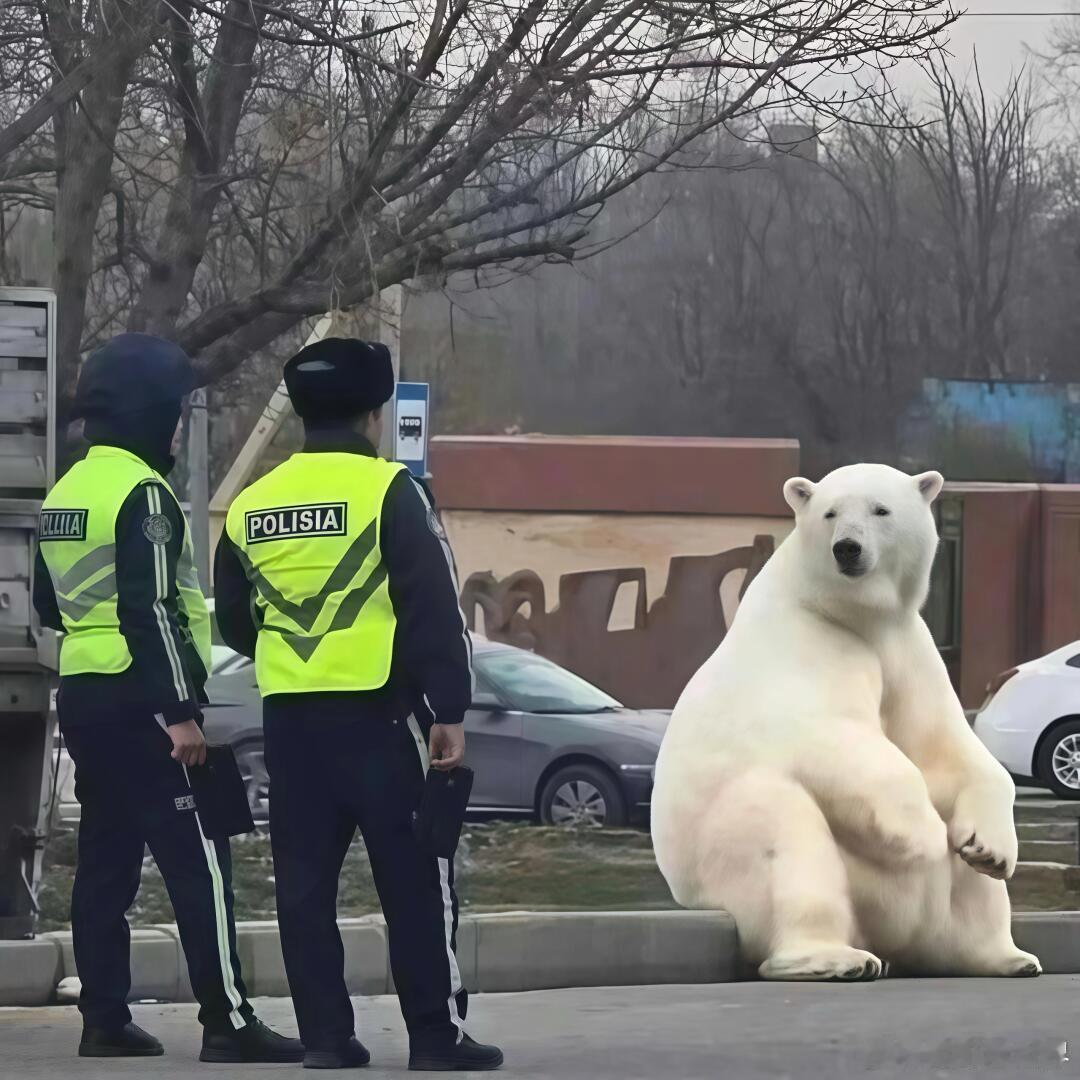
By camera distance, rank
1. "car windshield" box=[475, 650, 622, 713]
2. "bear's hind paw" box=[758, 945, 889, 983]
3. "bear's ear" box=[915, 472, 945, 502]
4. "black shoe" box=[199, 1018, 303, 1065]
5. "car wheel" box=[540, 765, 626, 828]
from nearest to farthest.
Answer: "black shoe" box=[199, 1018, 303, 1065] → "bear's hind paw" box=[758, 945, 889, 983] → "bear's ear" box=[915, 472, 945, 502] → "car wheel" box=[540, 765, 626, 828] → "car windshield" box=[475, 650, 622, 713]

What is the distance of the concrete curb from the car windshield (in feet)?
18.1

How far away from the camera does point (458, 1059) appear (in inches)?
181

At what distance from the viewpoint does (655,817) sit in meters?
7.04

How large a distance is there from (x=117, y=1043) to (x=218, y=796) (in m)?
0.67

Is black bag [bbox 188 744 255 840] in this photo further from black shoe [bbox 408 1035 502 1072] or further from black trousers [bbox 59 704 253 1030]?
black shoe [bbox 408 1035 502 1072]

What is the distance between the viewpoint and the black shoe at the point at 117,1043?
504 cm

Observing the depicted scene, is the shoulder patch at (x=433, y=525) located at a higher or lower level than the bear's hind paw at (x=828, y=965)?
higher

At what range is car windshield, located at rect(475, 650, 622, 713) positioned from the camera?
1238 cm

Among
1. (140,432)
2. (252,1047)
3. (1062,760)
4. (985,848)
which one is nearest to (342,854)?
(252,1047)

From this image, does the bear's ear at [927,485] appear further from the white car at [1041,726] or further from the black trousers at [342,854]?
the white car at [1041,726]

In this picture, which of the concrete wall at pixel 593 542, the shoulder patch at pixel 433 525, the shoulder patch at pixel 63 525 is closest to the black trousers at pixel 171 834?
the shoulder patch at pixel 63 525

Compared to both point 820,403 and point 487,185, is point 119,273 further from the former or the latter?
point 820,403

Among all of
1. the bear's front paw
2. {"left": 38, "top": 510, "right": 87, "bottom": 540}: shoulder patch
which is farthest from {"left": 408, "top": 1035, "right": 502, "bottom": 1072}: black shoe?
the bear's front paw

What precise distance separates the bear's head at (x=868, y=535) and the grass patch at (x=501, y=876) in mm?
1955
